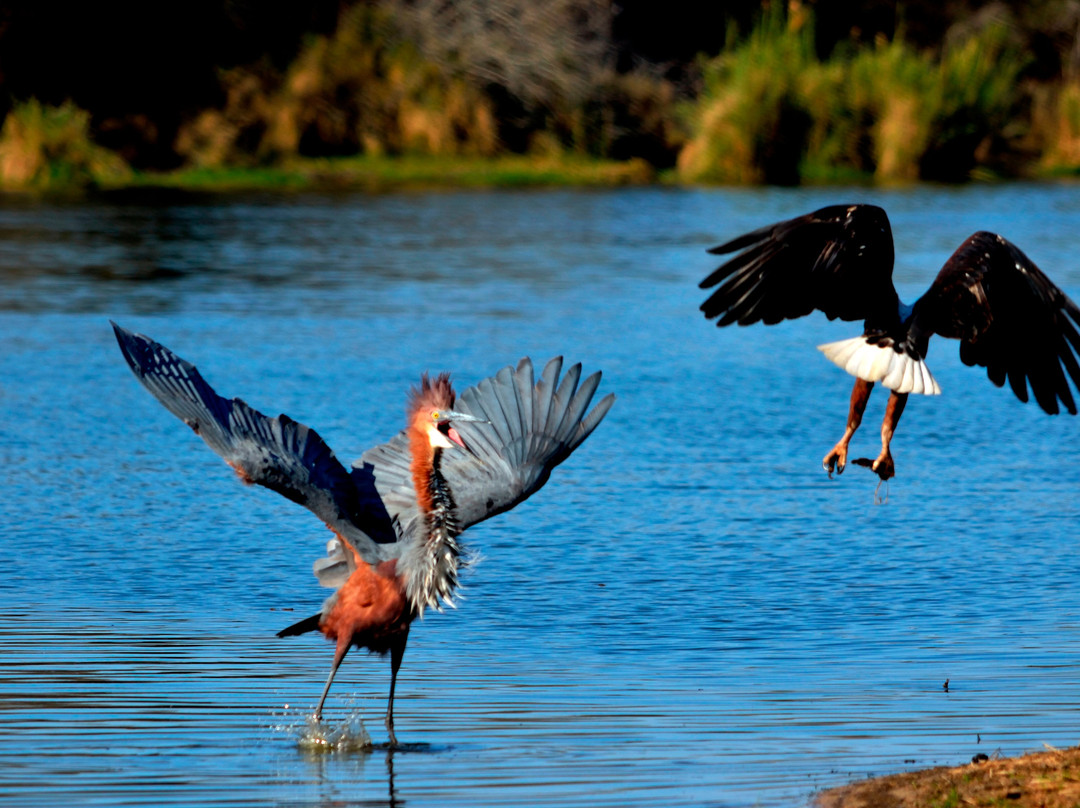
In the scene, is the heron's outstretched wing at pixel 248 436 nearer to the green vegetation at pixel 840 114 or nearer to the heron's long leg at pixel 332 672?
the heron's long leg at pixel 332 672

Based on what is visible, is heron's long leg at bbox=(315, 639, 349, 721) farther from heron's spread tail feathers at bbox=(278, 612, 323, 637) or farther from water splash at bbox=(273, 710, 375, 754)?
heron's spread tail feathers at bbox=(278, 612, 323, 637)

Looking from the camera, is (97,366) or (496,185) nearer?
(97,366)

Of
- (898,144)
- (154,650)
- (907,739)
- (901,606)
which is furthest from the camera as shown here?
(898,144)

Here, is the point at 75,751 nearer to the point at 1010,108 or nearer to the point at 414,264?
the point at 414,264

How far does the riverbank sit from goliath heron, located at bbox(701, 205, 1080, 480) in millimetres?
2115

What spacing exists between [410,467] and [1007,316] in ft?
7.94

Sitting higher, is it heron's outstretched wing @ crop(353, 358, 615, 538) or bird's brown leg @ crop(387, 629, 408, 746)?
heron's outstretched wing @ crop(353, 358, 615, 538)

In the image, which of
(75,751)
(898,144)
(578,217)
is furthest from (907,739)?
(898,144)

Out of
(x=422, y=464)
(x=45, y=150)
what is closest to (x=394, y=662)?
(x=422, y=464)

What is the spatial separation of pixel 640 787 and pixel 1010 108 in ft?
96.6

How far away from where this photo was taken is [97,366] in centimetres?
1353

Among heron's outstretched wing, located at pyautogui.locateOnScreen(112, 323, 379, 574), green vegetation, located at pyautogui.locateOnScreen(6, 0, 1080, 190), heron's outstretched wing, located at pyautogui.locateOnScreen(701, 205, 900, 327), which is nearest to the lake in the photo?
heron's outstretched wing, located at pyautogui.locateOnScreen(112, 323, 379, 574)

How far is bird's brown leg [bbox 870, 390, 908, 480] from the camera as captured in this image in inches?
268

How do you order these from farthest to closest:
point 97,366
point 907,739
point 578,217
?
point 578,217, point 97,366, point 907,739
